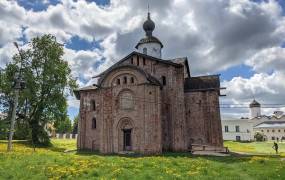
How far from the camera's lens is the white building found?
279ft

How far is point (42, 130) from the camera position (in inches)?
1708

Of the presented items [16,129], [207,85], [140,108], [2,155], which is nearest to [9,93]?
[16,129]

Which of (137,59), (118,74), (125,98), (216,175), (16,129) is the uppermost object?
(137,59)

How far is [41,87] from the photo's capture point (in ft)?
142

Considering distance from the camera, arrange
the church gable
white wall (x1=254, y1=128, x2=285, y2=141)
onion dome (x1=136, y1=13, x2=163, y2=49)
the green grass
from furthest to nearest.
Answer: white wall (x1=254, y1=128, x2=285, y2=141) < onion dome (x1=136, y1=13, x2=163, y2=49) < the green grass < the church gable

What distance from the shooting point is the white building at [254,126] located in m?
85.1

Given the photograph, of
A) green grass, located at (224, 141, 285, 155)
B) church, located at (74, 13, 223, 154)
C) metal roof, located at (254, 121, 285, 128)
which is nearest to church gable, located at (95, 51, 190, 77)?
church, located at (74, 13, 223, 154)

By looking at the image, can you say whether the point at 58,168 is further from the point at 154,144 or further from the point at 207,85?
the point at 207,85

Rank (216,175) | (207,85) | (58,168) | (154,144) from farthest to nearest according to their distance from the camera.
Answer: (207,85)
(154,144)
(58,168)
(216,175)

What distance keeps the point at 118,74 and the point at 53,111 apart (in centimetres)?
→ 1471

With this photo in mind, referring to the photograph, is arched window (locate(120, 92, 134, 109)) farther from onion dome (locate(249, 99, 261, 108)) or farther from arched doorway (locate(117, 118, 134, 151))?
onion dome (locate(249, 99, 261, 108))

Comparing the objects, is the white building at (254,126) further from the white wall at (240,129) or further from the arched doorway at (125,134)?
the arched doorway at (125,134)

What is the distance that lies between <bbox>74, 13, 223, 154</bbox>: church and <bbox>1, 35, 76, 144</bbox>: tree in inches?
318

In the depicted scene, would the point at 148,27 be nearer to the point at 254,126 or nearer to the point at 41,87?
the point at 41,87
